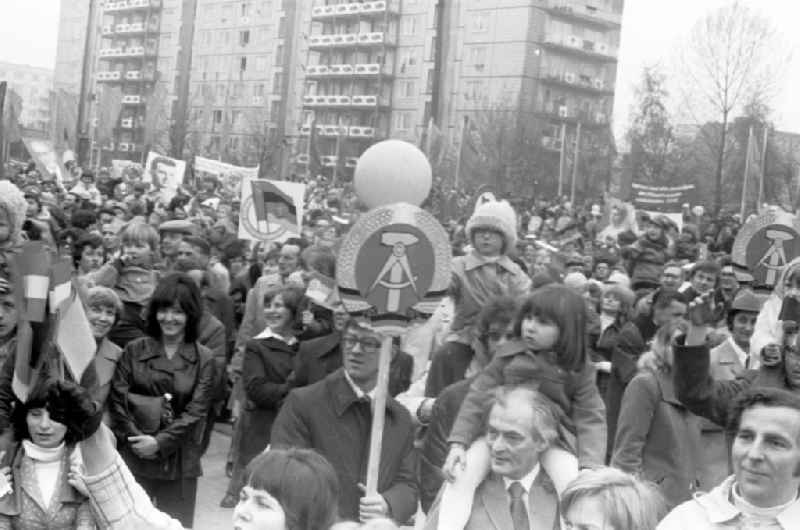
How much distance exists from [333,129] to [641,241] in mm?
68830

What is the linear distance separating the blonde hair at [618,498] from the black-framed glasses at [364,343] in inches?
74.1

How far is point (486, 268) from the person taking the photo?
8227 millimetres

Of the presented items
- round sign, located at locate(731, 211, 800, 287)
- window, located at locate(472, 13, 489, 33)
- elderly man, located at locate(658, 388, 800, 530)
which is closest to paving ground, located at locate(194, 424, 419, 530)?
round sign, located at locate(731, 211, 800, 287)

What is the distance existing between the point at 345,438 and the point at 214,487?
453cm

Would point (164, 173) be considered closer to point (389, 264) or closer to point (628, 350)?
point (628, 350)

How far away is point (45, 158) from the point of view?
83.1ft

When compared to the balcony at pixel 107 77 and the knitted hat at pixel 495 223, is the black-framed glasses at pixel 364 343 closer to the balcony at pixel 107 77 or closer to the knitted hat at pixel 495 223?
the knitted hat at pixel 495 223

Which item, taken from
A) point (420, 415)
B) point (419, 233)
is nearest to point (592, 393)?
point (419, 233)

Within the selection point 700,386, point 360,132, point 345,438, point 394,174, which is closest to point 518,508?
point 700,386

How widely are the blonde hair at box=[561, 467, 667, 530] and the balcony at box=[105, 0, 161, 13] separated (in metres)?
95.1

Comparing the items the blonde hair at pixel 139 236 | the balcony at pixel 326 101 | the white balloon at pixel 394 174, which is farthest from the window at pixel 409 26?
the white balloon at pixel 394 174

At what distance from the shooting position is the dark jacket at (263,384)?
8172 millimetres

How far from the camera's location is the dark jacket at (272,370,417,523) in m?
5.27

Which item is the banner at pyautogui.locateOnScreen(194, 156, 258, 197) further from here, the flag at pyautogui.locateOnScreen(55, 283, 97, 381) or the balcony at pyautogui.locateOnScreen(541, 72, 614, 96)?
the balcony at pyautogui.locateOnScreen(541, 72, 614, 96)
